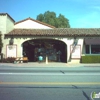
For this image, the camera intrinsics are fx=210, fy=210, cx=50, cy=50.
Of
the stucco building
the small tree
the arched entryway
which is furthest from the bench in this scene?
the small tree

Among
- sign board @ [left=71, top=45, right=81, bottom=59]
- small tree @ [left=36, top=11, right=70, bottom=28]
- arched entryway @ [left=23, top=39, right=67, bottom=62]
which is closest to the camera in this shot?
sign board @ [left=71, top=45, right=81, bottom=59]

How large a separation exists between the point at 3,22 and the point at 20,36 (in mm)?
2700

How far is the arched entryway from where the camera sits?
1115 inches

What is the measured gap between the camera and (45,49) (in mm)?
28672

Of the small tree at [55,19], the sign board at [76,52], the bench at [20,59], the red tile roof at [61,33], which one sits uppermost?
the small tree at [55,19]

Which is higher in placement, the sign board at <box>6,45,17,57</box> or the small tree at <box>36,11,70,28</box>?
the small tree at <box>36,11,70,28</box>

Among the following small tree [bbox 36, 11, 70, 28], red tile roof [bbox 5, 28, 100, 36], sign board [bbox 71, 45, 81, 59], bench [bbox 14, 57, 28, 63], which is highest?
small tree [bbox 36, 11, 70, 28]

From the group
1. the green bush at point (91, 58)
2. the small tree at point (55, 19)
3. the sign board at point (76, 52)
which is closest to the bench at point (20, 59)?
the sign board at point (76, 52)

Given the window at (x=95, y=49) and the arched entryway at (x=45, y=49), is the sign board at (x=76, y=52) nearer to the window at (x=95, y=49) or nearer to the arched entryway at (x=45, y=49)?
the window at (x=95, y=49)

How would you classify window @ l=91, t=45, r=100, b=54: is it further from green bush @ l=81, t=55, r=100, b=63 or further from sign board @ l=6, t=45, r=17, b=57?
sign board @ l=6, t=45, r=17, b=57

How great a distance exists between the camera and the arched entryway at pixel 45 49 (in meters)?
28.3

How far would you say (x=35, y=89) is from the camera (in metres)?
7.87

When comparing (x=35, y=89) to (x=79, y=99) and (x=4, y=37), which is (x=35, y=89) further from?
(x=4, y=37)

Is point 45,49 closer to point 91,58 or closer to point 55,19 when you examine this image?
point 91,58
